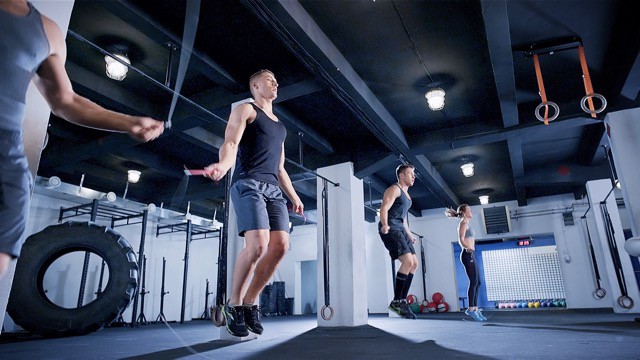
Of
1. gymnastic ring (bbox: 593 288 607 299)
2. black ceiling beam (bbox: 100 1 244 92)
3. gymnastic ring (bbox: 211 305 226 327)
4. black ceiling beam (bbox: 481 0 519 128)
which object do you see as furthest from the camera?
gymnastic ring (bbox: 593 288 607 299)

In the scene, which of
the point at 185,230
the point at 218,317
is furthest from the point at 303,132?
the point at 185,230

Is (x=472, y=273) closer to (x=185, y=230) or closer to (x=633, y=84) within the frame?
(x=633, y=84)

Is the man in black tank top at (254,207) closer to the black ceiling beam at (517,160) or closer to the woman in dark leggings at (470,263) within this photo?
the woman in dark leggings at (470,263)

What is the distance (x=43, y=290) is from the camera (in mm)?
4605

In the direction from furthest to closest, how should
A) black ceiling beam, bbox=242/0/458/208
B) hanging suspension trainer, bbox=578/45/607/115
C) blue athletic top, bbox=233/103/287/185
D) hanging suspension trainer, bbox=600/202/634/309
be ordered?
hanging suspension trainer, bbox=600/202/634/309
hanging suspension trainer, bbox=578/45/607/115
black ceiling beam, bbox=242/0/458/208
blue athletic top, bbox=233/103/287/185

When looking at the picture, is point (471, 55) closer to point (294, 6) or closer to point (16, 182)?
point (294, 6)

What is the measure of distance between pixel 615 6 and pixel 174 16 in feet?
12.4

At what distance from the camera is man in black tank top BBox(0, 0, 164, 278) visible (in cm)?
79

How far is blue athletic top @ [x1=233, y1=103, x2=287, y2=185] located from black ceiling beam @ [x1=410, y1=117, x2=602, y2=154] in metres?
4.13

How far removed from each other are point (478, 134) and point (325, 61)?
2944mm

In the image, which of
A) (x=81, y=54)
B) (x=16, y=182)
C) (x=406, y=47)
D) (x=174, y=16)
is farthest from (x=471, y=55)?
(x=16, y=182)

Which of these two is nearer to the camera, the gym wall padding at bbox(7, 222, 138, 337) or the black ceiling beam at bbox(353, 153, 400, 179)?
the gym wall padding at bbox(7, 222, 138, 337)

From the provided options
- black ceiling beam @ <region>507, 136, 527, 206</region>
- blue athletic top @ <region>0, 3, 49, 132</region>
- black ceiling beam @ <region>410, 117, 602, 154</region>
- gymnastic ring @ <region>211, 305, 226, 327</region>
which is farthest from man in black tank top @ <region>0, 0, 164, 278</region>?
black ceiling beam @ <region>507, 136, 527, 206</region>

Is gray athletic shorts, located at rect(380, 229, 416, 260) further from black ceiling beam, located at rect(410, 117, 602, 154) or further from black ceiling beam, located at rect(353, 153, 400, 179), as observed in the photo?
black ceiling beam, located at rect(410, 117, 602, 154)
